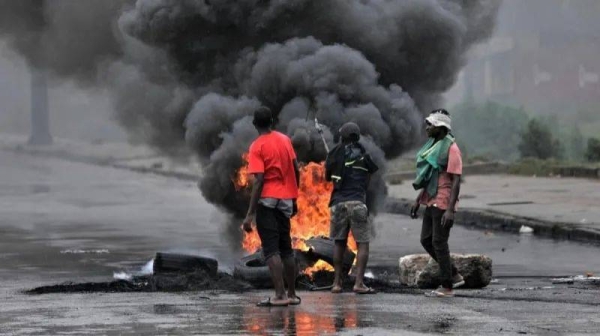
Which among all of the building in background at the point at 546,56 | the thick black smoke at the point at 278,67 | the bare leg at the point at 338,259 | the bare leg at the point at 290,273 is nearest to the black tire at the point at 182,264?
the thick black smoke at the point at 278,67

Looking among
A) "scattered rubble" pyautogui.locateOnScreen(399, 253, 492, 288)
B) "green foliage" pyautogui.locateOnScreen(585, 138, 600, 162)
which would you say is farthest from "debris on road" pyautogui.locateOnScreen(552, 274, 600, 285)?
"green foliage" pyautogui.locateOnScreen(585, 138, 600, 162)

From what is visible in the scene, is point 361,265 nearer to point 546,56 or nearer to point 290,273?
point 290,273

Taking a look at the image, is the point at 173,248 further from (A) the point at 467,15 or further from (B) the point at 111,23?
(A) the point at 467,15

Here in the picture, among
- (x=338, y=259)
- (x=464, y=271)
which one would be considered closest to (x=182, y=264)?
(x=338, y=259)

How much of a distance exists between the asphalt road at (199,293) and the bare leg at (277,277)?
0.22 m

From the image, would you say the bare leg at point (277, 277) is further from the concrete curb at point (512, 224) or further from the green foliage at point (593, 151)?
the green foliage at point (593, 151)

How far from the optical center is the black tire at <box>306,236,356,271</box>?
486 inches

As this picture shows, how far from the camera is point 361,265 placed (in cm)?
1161

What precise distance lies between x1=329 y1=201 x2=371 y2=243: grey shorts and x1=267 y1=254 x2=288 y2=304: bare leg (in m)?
1.16

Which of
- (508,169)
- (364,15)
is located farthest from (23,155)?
(364,15)

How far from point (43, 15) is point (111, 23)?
120 cm

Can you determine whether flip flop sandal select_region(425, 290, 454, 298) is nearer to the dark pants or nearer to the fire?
the dark pants

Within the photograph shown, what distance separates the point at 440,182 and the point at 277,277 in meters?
1.71

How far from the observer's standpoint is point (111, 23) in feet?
55.5
